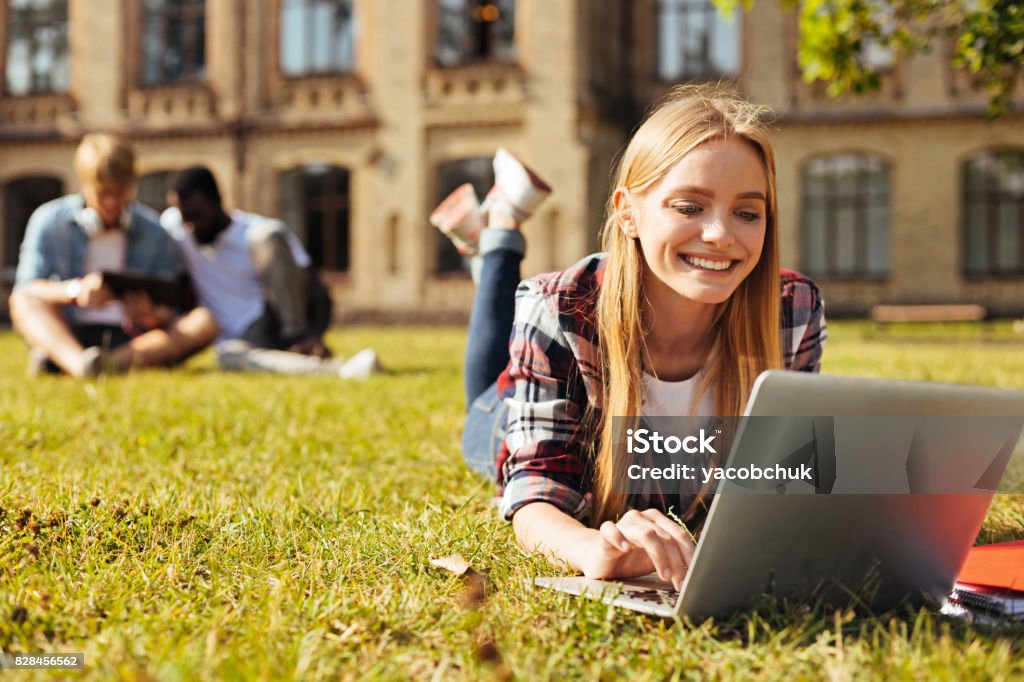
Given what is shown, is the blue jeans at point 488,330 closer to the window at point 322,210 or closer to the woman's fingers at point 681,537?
the woman's fingers at point 681,537

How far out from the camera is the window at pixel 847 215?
19.5 m

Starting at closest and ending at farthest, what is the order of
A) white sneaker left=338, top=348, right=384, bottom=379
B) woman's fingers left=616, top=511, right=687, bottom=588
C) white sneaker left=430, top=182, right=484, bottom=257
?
woman's fingers left=616, top=511, right=687, bottom=588
white sneaker left=430, top=182, right=484, bottom=257
white sneaker left=338, top=348, right=384, bottom=379

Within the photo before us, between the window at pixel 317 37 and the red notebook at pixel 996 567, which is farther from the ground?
the window at pixel 317 37

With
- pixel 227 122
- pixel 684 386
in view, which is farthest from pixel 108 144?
pixel 227 122

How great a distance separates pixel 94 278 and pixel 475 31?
13841mm

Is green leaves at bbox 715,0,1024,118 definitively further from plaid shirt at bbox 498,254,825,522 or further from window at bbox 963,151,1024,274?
window at bbox 963,151,1024,274

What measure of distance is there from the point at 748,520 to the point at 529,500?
0.72 metres

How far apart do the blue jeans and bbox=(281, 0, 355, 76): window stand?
1723 centimetres

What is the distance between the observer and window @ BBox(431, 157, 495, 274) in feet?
63.5

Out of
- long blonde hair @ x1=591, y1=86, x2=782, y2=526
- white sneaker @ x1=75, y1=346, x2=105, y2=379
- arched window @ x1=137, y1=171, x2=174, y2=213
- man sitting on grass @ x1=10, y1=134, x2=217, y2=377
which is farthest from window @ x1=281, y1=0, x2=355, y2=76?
long blonde hair @ x1=591, y1=86, x2=782, y2=526

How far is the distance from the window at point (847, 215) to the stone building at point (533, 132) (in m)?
0.04

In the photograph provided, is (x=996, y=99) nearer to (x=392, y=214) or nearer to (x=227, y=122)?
(x=392, y=214)

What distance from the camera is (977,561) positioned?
2191 mm

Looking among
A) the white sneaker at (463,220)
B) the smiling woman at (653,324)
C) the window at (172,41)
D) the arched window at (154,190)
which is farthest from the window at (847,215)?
the smiling woman at (653,324)
